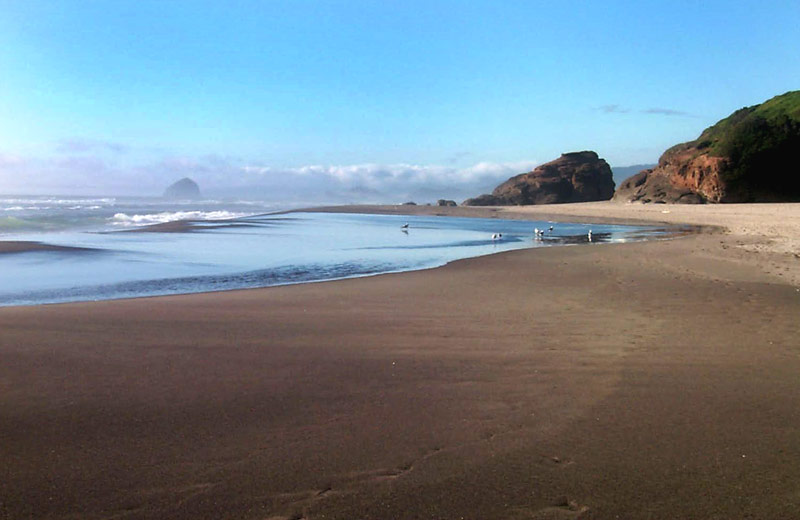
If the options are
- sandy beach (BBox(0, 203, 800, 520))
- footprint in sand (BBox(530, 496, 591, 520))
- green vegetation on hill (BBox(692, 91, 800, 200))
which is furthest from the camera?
green vegetation on hill (BBox(692, 91, 800, 200))

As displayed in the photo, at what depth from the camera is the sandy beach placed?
3.24 metres

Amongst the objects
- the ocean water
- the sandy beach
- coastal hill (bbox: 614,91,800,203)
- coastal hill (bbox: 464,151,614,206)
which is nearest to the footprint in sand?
the sandy beach

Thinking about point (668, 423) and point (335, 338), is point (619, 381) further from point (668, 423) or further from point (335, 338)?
point (335, 338)

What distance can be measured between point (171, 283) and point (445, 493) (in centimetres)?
1092

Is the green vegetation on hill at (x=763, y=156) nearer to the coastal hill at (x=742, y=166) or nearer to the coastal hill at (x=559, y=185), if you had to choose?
the coastal hill at (x=742, y=166)

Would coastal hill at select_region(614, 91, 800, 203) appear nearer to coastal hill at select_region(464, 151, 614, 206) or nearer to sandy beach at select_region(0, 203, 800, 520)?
coastal hill at select_region(464, 151, 614, 206)

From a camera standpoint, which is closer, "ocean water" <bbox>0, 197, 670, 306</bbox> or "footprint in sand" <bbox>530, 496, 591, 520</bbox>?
"footprint in sand" <bbox>530, 496, 591, 520</bbox>

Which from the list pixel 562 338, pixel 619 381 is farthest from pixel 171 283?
pixel 619 381

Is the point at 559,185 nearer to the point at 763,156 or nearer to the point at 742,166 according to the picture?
the point at 742,166

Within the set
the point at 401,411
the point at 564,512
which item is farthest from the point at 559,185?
the point at 564,512

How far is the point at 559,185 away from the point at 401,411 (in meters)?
69.8

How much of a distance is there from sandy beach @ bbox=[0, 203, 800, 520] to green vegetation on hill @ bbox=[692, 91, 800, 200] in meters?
39.0

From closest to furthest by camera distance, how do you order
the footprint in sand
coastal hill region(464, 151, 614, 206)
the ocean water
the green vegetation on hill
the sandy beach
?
the footprint in sand → the sandy beach → the ocean water → the green vegetation on hill → coastal hill region(464, 151, 614, 206)

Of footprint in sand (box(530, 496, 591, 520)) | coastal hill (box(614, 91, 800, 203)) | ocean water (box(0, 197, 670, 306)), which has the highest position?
coastal hill (box(614, 91, 800, 203))
